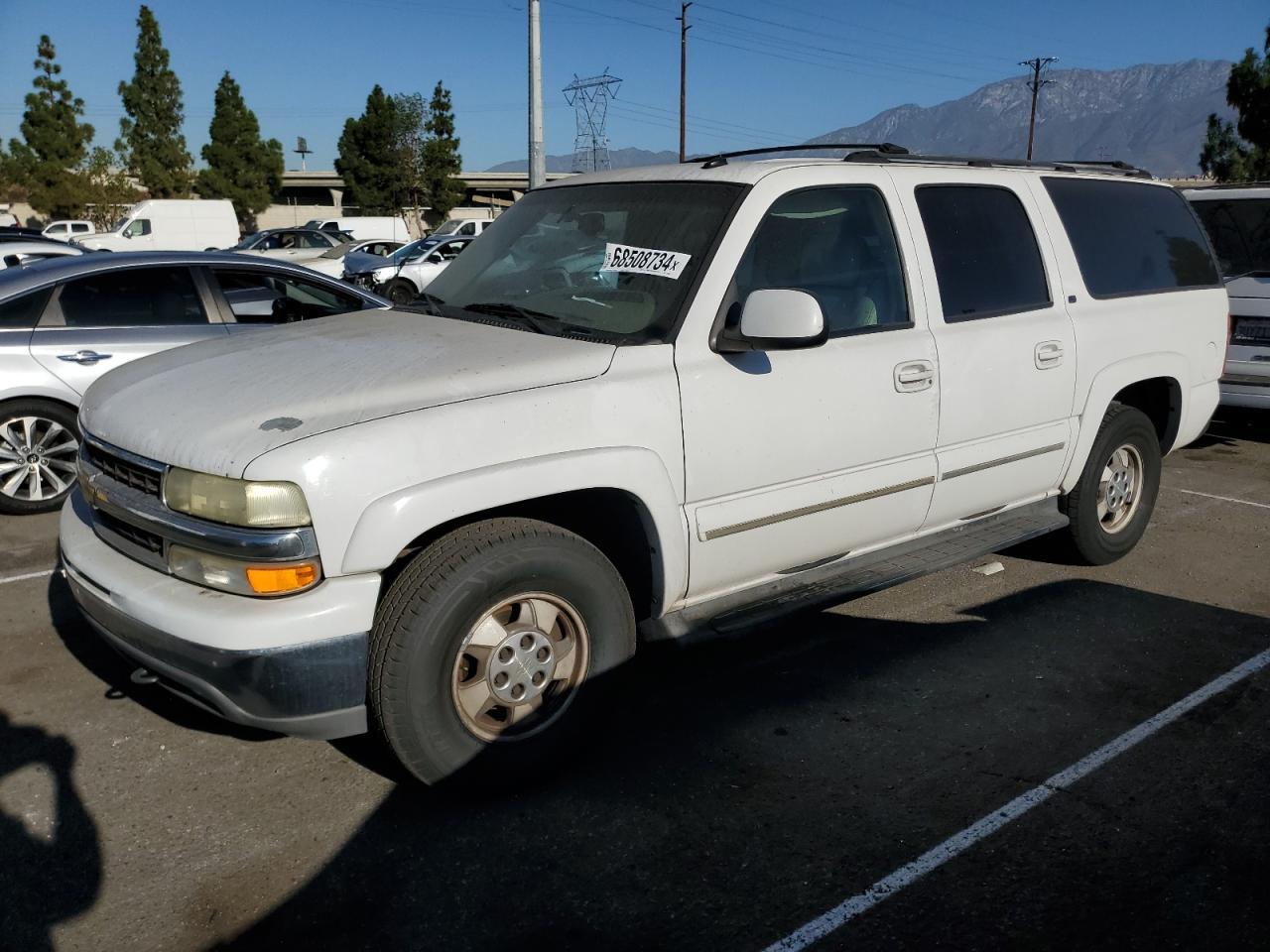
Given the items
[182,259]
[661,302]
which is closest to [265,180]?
[182,259]

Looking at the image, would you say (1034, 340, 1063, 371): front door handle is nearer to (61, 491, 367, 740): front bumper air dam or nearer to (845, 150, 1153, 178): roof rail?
(845, 150, 1153, 178): roof rail

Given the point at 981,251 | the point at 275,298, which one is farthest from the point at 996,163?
the point at 275,298

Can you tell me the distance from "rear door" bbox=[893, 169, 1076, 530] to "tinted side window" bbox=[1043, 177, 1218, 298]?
32 cm

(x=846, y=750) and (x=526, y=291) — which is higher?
(x=526, y=291)

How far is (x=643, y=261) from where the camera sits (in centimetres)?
367

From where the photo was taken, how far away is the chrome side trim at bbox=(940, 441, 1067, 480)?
4227mm

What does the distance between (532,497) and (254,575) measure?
79 centimetres

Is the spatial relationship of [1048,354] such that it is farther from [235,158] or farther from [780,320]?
[235,158]

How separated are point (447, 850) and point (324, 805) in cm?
49

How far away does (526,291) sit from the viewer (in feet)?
13.0

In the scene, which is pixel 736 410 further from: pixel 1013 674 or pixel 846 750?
pixel 1013 674

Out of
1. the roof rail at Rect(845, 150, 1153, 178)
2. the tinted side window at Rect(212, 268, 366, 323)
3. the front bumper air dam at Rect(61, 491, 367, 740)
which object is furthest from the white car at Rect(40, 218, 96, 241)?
the front bumper air dam at Rect(61, 491, 367, 740)

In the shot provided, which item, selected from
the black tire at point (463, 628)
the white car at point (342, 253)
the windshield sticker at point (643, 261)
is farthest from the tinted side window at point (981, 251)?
the white car at point (342, 253)

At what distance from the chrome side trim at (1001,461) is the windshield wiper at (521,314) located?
171 centimetres
